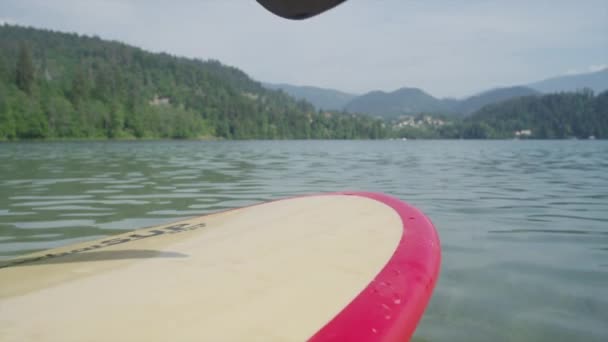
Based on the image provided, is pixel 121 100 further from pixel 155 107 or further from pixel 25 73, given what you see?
pixel 25 73

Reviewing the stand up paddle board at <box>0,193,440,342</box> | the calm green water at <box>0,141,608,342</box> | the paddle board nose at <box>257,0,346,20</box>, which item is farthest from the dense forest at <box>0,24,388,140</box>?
the paddle board nose at <box>257,0,346,20</box>

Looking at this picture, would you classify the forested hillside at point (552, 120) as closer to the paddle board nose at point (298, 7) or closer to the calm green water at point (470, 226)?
the calm green water at point (470, 226)

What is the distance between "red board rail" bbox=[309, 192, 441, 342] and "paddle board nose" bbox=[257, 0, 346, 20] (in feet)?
4.05

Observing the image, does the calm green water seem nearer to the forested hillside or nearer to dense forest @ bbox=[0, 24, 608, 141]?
dense forest @ bbox=[0, 24, 608, 141]

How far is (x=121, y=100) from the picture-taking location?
91812 mm

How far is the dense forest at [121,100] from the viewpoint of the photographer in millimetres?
71750

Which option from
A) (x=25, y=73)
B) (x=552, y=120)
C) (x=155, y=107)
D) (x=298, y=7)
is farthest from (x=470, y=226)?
(x=552, y=120)

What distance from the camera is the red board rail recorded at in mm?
1722

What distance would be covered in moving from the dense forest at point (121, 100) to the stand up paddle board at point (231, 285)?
7507 centimetres

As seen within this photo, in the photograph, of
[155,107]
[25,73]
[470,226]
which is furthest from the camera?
[155,107]

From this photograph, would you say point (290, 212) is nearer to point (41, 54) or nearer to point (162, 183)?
point (162, 183)

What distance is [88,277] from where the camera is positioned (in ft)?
7.37

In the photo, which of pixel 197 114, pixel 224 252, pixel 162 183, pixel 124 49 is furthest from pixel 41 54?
pixel 224 252

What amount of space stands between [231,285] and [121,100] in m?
98.6
